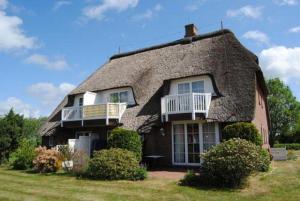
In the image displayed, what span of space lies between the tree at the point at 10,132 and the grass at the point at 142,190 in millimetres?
8428

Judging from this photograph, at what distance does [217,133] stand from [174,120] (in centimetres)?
255

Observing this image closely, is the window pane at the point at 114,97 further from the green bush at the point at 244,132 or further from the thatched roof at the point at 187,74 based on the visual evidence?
the green bush at the point at 244,132

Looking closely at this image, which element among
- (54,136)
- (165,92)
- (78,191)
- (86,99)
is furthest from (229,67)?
(54,136)

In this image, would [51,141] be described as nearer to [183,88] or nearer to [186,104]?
[183,88]

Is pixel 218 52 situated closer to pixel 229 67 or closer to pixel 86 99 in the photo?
pixel 229 67

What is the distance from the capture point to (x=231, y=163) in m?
11.8

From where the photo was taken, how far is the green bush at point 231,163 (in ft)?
38.7

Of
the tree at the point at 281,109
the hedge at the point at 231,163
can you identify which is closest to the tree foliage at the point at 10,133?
the hedge at the point at 231,163

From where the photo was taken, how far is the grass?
34.1 feet

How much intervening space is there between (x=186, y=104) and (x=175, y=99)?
0.76 metres

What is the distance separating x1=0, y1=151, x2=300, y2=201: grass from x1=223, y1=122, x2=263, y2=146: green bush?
1.80 m

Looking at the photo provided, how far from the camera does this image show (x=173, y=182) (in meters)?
13.2

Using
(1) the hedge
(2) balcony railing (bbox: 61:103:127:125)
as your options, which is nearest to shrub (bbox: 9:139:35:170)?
(2) balcony railing (bbox: 61:103:127:125)

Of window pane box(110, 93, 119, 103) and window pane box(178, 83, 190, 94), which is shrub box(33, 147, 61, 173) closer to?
window pane box(110, 93, 119, 103)
